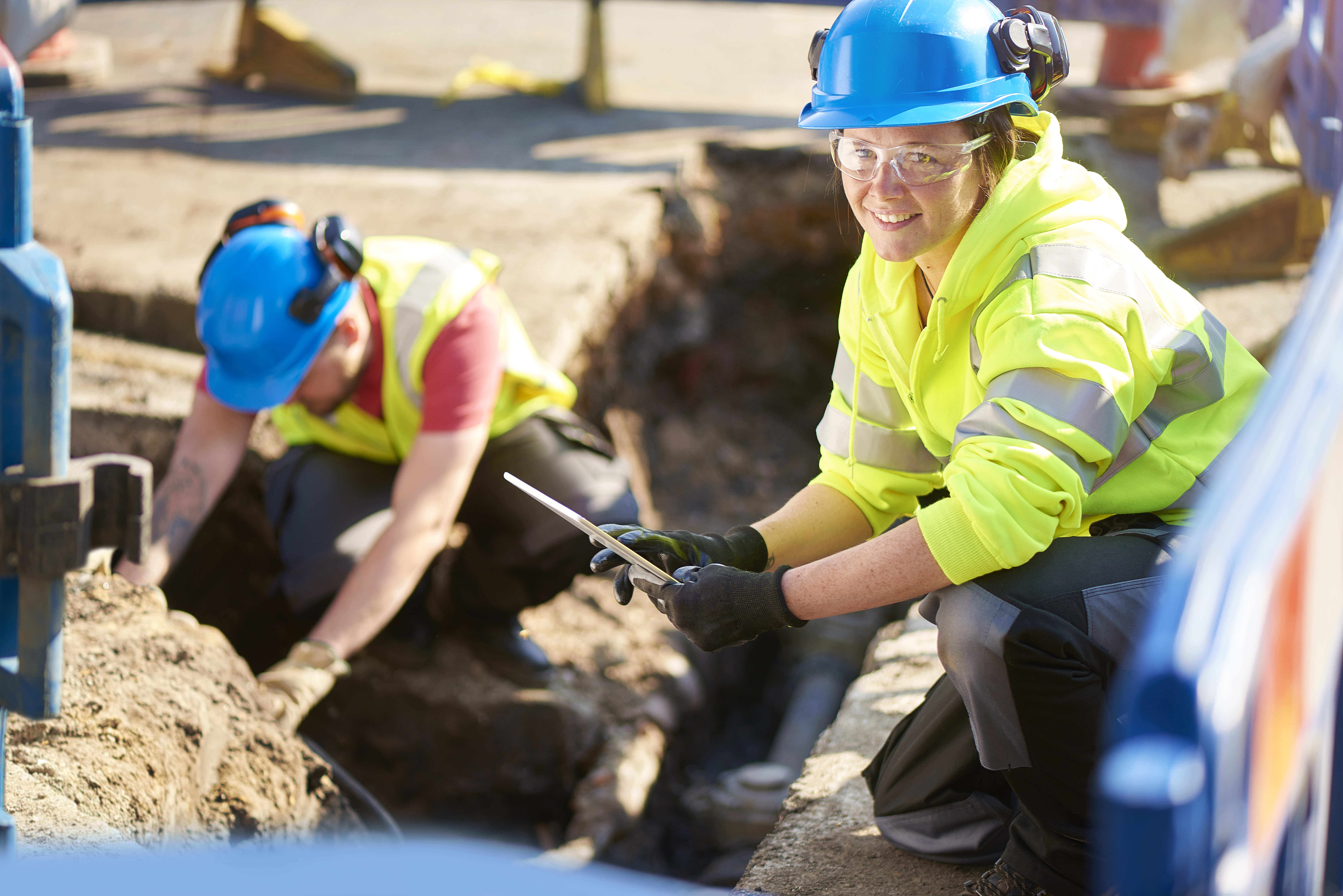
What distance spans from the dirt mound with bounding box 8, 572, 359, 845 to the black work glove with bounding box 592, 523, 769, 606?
0.76 m

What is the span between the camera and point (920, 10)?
167 centimetres

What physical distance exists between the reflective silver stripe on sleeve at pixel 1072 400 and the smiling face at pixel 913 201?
0.29 meters

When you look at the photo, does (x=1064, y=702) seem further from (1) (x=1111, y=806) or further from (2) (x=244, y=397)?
(2) (x=244, y=397)

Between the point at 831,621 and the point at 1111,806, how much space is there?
3.61 meters

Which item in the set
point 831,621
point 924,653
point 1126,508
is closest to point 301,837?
point 924,653

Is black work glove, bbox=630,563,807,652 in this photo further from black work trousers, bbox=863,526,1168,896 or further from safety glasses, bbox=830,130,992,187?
safety glasses, bbox=830,130,992,187

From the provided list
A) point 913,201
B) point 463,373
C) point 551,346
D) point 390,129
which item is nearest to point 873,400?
point 913,201

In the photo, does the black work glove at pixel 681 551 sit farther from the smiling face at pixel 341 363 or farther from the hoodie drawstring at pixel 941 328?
the smiling face at pixel 341 363

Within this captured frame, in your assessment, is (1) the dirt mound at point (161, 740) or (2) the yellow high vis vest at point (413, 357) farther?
(2) the yellow high vis vest at point (413, 357)

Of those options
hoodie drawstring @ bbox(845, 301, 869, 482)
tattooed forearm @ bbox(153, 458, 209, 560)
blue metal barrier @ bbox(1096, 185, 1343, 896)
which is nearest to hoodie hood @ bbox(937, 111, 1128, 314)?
hoodie drawstring @ bbox(845, 301, 869, 482)

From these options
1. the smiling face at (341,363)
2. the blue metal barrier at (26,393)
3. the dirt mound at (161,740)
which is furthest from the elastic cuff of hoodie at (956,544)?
the smiling face at (341,363)

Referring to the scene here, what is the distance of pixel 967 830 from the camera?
6.37ft

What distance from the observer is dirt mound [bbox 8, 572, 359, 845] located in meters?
1.89

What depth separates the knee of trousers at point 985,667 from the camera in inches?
64.2
